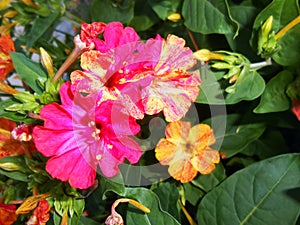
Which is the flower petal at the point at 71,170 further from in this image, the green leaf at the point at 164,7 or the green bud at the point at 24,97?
the green leaf at the point at 164,7

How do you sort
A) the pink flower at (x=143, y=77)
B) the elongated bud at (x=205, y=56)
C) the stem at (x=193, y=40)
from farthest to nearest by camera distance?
the stem at (x=193, y=40) < the elongated bud at (x=205, y=56) < the pink flower at (x=143, y=77)

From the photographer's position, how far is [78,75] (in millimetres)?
496

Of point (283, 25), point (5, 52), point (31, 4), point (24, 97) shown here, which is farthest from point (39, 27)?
point (283, 25)

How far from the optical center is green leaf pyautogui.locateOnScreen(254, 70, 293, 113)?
0.66 metres

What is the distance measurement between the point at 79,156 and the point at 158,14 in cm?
28

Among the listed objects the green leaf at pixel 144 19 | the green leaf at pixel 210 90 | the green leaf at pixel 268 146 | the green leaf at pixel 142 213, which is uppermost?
the green leaf at pixel 210 90

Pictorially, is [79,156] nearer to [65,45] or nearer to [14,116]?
[14,116]

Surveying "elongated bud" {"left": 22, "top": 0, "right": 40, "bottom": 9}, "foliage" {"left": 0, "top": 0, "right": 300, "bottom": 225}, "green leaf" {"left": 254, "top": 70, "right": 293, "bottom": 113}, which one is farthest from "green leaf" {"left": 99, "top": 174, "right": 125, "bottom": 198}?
"elongated bud" {"left": 22, "top": 0, "right": 40, "bottom": 9}

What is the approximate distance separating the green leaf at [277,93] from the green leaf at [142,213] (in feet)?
0.61

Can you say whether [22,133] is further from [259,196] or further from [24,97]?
[259,196]

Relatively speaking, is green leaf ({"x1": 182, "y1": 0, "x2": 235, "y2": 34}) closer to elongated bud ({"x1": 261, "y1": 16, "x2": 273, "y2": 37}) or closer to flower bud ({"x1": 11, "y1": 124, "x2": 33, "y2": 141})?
elongated bud ({"x1": 261, "y1": 16, "x2": 273, "y2": 37})

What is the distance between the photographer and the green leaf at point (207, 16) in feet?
2.13

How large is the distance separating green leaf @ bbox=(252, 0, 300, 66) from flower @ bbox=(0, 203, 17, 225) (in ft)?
1.14

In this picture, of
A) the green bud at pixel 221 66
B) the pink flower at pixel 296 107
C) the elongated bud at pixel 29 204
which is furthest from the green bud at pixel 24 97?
the pink flower at pixel 296 107
